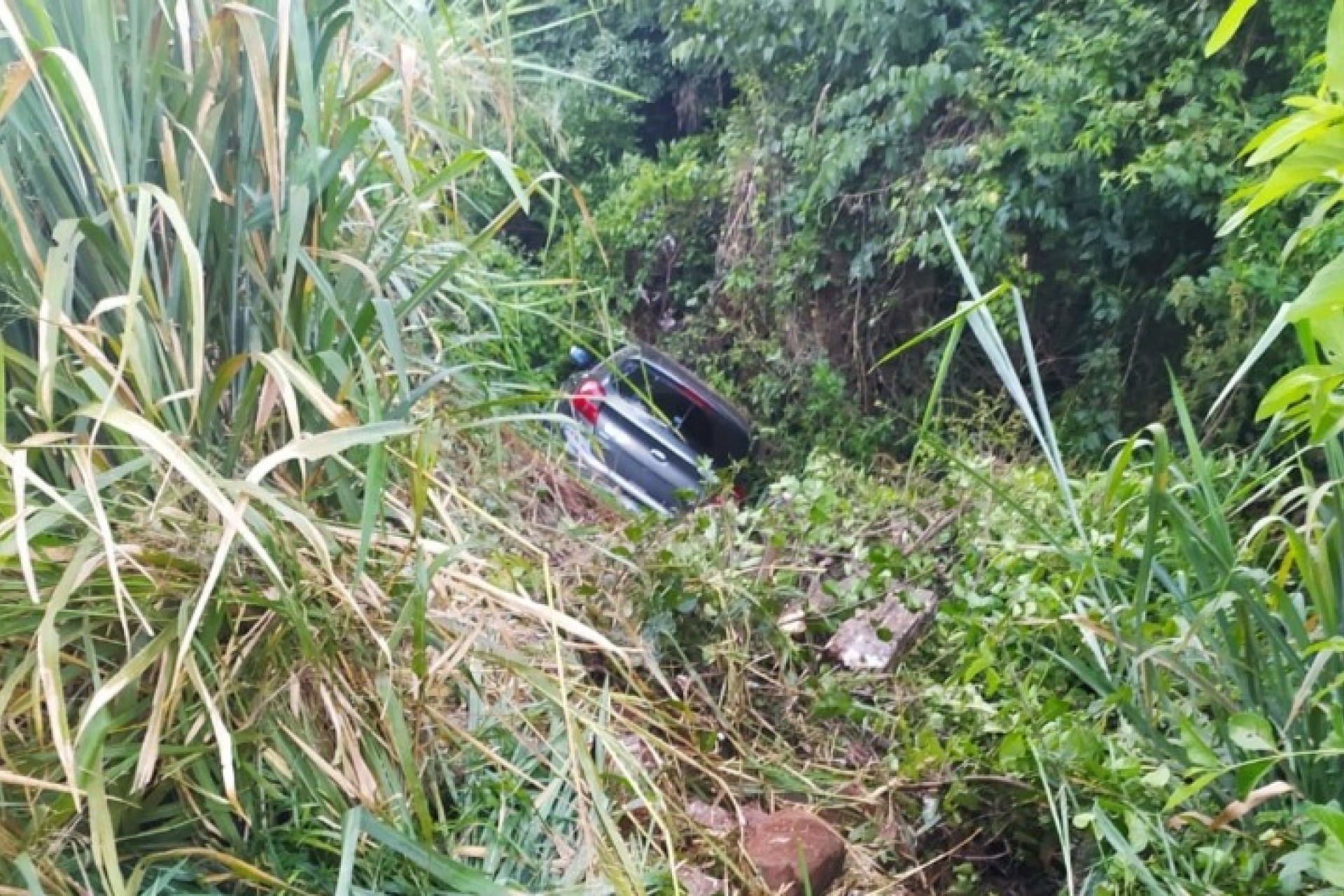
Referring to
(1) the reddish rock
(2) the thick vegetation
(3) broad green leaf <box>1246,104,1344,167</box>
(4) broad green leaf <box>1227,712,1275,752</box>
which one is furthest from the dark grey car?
(3) broad green leaf <box>1246,104,1344,167</box>

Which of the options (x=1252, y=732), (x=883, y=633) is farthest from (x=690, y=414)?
(x=1252, y=732)

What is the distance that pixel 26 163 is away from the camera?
1.29 m

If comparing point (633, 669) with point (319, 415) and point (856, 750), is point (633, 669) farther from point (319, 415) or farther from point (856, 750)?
point (319, 415)

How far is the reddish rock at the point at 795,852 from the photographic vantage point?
58.2 inches

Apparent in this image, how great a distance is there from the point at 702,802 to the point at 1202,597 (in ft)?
2.35

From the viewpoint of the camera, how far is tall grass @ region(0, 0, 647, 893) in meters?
1.08

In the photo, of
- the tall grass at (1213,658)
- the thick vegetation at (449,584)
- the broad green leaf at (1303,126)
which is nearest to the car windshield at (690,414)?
the thick vegetation at (449,584)

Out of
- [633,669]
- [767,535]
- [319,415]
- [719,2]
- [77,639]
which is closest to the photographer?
[77,639]

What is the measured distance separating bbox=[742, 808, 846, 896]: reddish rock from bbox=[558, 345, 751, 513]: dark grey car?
1066 mm

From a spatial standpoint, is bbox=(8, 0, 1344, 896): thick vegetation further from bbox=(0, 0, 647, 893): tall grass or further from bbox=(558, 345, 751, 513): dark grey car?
bbox=(558, 345, 751, 513): dark grey car

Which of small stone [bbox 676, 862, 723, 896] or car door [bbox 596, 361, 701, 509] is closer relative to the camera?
small stone [bbox 676, 862, 723, 896]

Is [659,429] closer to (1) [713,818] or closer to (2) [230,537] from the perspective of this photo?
(1) [713,818]

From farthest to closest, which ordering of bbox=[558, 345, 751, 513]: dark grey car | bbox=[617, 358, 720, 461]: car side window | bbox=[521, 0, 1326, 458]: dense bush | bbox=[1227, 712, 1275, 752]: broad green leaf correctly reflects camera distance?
bbox=[617, 358, 720, 461]: car side window < bbox=[521, 0, 1326, 458]: dense bush < bbox=[558, 345, 751, 513]: dark grey car < bbox=[1227, 712, 1275, 752]: broad green leaf

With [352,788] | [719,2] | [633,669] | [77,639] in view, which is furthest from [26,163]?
[719,2]
